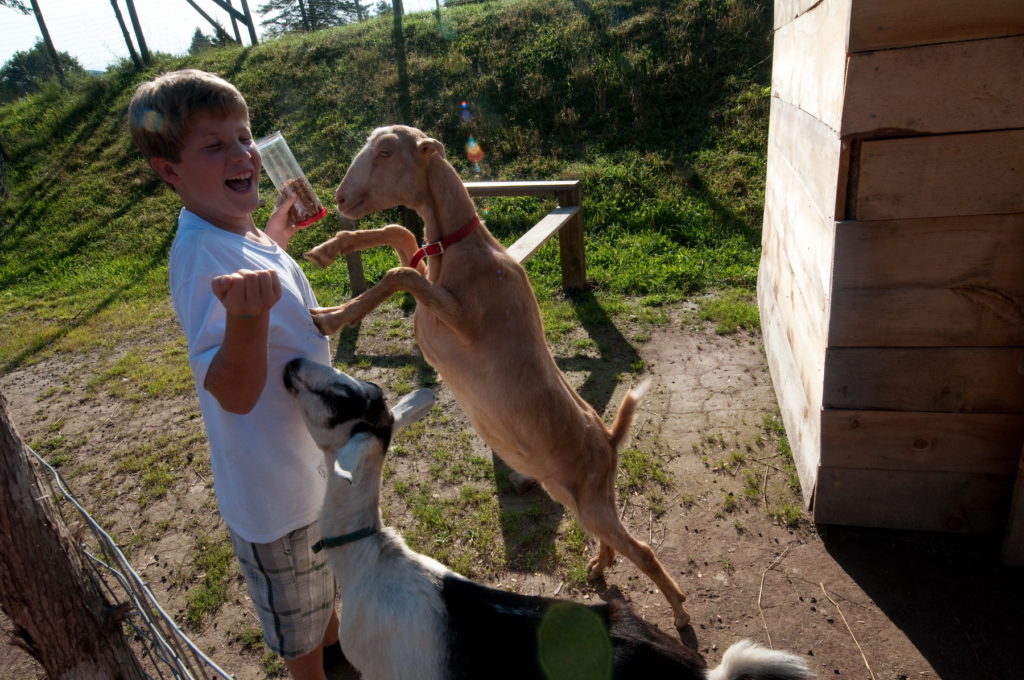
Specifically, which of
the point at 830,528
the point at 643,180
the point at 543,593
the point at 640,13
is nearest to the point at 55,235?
the point at 643,180

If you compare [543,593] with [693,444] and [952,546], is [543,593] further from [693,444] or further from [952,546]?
[952,546]

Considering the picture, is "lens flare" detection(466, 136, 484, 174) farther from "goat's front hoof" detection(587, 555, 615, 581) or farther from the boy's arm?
the boy's arm

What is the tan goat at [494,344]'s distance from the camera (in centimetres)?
284

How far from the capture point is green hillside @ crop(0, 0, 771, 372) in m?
7.42

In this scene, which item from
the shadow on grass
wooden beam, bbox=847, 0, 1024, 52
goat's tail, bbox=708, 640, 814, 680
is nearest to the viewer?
goat's tail, bbox=708, 640, 814, 680

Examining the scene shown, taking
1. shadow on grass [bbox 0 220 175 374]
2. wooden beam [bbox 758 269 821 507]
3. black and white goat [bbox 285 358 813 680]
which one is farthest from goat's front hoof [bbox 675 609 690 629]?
shadow on grass [bbox 0 220 175 374]

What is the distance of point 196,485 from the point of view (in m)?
4.29

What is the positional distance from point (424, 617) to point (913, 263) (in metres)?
2.37

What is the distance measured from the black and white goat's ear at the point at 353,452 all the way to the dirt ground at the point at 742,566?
167 centimetres

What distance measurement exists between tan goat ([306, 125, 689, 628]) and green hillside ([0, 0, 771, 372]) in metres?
3.44

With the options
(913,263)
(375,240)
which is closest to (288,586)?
(375,240)

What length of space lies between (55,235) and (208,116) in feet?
37.1

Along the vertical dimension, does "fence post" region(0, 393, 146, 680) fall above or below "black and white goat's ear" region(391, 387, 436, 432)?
below

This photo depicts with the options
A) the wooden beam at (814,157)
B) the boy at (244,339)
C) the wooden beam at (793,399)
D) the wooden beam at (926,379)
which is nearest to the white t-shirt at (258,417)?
the boy at (244,339)
